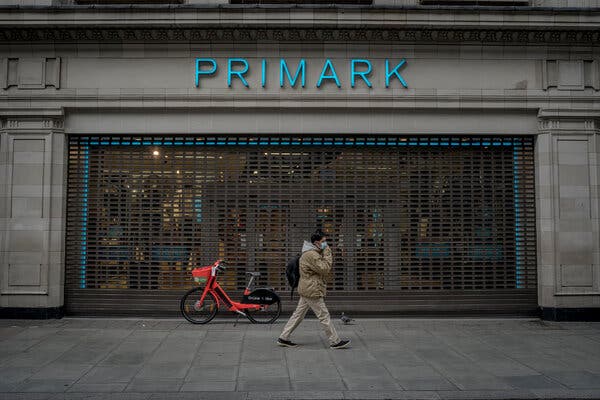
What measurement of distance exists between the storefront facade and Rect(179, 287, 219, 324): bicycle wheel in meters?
0.57

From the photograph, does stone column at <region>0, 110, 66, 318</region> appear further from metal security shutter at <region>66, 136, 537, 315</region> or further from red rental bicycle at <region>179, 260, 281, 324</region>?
red rental bicycle at <region>179, 260, 281, 324</region>

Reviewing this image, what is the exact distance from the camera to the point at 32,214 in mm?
11000

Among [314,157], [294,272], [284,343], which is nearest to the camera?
[284,343]

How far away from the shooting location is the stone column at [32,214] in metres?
10.9

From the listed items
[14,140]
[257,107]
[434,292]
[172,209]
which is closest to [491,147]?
[434,292]

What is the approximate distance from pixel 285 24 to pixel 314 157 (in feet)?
9.24

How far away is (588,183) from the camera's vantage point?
1111 centimetres

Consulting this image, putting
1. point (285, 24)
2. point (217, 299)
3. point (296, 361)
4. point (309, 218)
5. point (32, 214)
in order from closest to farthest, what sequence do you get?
point (296, 361) < point (217, 299) < point (285, 24) < point (32, 214) < point (309, 218)

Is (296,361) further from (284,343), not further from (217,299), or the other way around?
(217,299)

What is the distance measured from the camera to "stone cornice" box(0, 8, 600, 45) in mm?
10836

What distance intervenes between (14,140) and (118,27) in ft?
10.5

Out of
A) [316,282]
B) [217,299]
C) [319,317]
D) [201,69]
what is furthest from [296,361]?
[201,69]

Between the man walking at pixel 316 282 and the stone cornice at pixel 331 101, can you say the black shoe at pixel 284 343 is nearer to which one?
the man walking at pixel 316 282

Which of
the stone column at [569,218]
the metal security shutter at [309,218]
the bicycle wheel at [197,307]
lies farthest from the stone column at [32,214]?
the stone column at [569,218]
